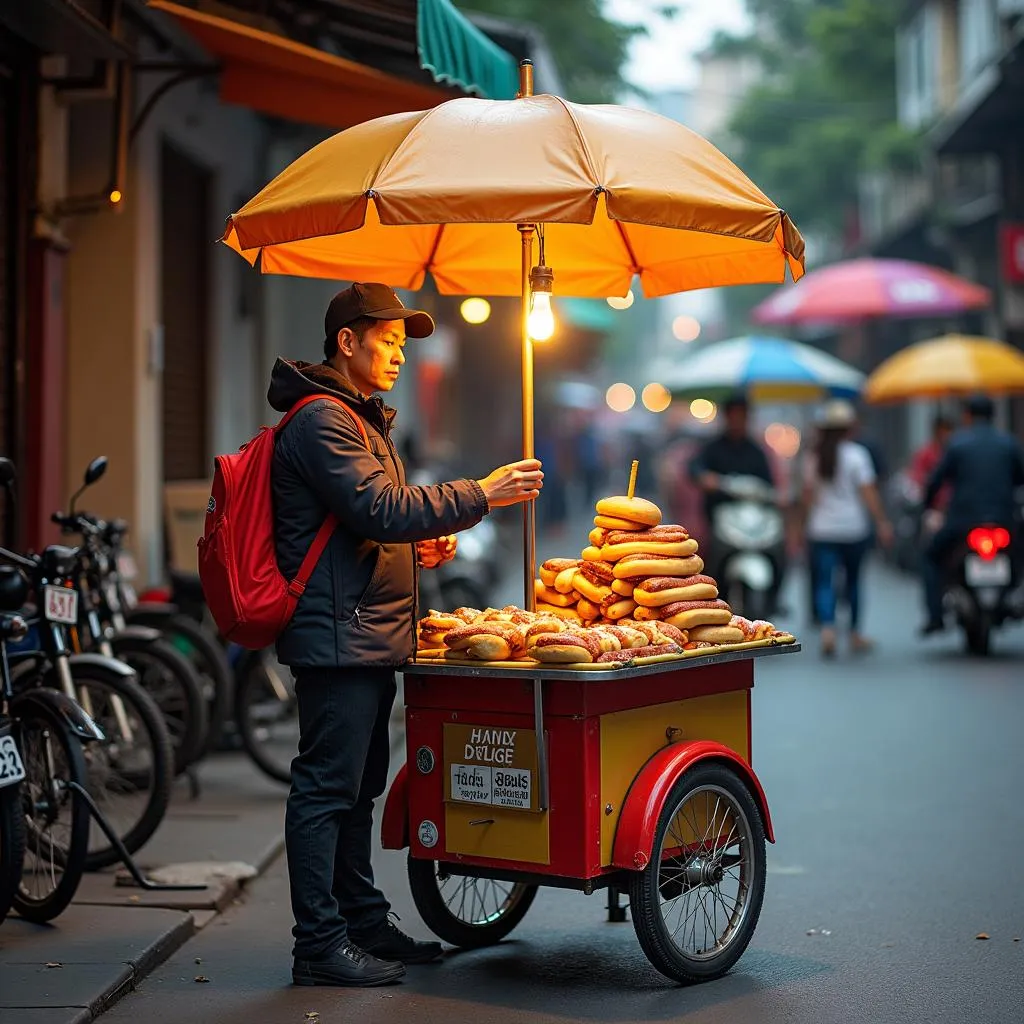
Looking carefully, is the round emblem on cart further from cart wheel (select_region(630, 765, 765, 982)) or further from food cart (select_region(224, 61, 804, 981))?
cart wheel (select_region(630, 765, 765, 982))

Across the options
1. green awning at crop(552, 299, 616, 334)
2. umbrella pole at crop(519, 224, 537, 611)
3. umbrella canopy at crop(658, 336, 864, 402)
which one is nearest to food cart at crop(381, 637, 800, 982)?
umbrella pole at crop(519, 224, 537, 611)

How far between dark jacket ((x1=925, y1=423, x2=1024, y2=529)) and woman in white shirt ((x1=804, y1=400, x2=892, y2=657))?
0.76 metres

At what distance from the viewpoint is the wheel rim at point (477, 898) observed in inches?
232

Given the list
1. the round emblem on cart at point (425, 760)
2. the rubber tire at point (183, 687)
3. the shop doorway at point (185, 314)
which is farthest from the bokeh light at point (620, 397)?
the round emblem on cart at point (425, 760)

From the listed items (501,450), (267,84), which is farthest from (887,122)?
(267,84)

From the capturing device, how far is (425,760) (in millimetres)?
5488

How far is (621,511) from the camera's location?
227 inches

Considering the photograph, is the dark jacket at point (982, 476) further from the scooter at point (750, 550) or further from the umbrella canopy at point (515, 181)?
the umbrella canopy at point (515, 181)

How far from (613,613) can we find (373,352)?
3.60 feet

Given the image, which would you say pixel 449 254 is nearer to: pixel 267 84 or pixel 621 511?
pixel 621 511

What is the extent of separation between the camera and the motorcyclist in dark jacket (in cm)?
1370

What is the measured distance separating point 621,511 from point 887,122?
36109 millimetres

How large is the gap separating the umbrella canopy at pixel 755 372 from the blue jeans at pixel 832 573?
3505mm

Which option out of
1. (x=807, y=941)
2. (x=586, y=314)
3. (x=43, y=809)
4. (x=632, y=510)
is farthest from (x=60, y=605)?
(x=586, y=314)
